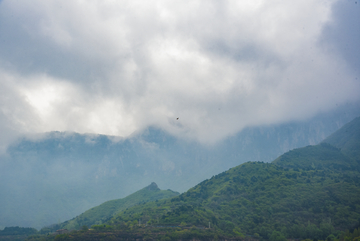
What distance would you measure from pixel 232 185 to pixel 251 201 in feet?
93.8

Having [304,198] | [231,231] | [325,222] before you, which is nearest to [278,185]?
[304,198]

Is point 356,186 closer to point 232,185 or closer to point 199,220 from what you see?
point 232,185

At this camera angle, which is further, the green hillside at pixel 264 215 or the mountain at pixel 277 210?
the mountain at pixel 277 210

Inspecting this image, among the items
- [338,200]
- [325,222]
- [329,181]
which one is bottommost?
[325,222]

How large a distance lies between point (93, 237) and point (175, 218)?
152 ft

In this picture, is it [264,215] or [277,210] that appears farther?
[277,210]

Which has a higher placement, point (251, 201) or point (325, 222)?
point (251, 201)

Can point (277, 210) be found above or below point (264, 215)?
above

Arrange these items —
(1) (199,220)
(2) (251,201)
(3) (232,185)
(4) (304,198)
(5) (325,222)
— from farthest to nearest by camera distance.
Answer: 1. (3) (232,185)
2. (2) (251,201)
3. (4) (304,198)
4. (1) (199,220)
5. (5) (325,222)

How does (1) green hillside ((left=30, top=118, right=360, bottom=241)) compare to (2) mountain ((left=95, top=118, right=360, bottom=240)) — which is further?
(2) mountain ((left=95, top=118, right=360, bottom=240))

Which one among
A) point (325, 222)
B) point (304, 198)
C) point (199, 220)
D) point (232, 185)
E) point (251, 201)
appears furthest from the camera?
point (232, 185)

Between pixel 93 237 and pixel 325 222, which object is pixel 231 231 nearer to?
pixel 325 222

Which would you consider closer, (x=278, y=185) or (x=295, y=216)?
(x=295, y=216)

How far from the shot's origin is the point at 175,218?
5581 inches
